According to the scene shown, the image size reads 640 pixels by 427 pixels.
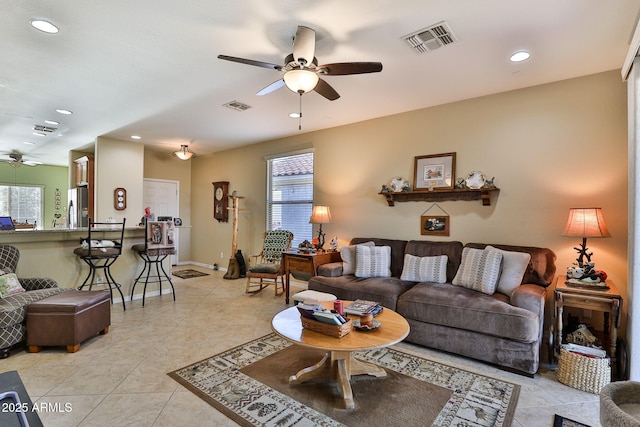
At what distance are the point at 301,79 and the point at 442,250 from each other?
2.49 metres

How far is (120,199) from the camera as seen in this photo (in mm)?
5785

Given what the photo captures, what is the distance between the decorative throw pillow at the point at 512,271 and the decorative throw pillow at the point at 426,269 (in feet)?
1.94

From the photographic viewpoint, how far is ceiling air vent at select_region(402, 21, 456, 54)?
2.32 meters

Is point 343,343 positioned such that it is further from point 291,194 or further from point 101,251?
point 291,194

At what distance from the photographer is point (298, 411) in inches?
79.7

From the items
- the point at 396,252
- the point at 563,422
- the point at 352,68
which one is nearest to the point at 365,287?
the point at 396,252

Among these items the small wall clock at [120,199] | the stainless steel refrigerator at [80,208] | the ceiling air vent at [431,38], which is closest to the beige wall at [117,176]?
the small wall clock at [120,199]

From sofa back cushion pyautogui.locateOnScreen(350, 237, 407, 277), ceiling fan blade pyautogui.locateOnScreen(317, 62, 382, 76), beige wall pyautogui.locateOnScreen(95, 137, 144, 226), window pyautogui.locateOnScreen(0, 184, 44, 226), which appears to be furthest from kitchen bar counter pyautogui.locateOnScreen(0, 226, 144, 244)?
window pyautogui.locateOnScreen(0, 184, 44, 226)

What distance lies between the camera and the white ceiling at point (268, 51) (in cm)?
213

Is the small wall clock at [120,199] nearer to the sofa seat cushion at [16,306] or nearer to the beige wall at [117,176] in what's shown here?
the beige wall at [117,176]

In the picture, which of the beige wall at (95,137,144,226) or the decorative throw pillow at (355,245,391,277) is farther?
the beige wall at (95,137,144,226)

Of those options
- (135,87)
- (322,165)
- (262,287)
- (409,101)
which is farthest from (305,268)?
(135,87)

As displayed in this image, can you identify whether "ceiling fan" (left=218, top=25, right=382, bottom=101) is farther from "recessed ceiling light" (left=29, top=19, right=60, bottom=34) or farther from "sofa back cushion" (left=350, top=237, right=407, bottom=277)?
"sofa back cushion" (left=350, top=237, right=407, bottom=277)

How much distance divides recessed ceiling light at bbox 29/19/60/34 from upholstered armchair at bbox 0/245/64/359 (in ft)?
7.48
